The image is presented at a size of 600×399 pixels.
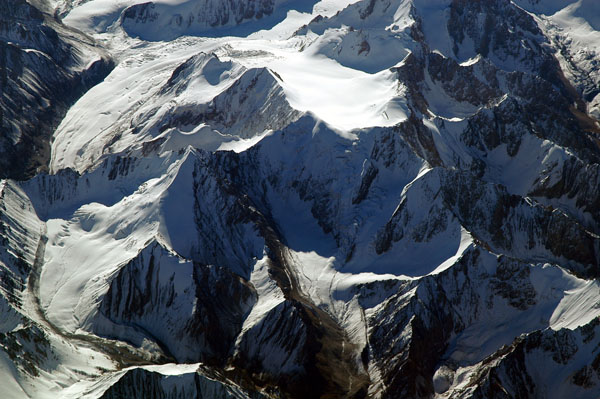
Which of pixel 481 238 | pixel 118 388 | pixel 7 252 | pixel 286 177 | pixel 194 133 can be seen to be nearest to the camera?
pixel 118 388

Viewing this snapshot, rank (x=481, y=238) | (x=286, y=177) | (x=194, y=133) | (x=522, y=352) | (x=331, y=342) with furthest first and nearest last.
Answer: (x=194, y=133)
(x=286, y=177)
(x=481, y=238)
(x=331, y=342)
(x=522, y=352)

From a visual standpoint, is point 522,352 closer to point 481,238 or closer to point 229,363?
point 481,238

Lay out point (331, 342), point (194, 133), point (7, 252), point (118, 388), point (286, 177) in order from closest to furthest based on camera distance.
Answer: point (118, 388) → point (331, 342) → point (7, 252) → point (286, 177) → point (194, 133)

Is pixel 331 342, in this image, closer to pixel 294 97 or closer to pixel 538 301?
pixel 538 301

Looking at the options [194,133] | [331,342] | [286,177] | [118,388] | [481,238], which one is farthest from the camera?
[194,133]

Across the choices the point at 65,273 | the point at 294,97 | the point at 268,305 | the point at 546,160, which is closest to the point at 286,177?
the point at 294,97

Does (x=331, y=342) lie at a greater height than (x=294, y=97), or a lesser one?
lesser

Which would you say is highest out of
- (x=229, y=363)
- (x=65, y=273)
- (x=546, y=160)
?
(x=65, y=273)

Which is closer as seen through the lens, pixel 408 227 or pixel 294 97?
pixel 408 227

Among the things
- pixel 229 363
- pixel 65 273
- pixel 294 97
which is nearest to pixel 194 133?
pixel 294 97
